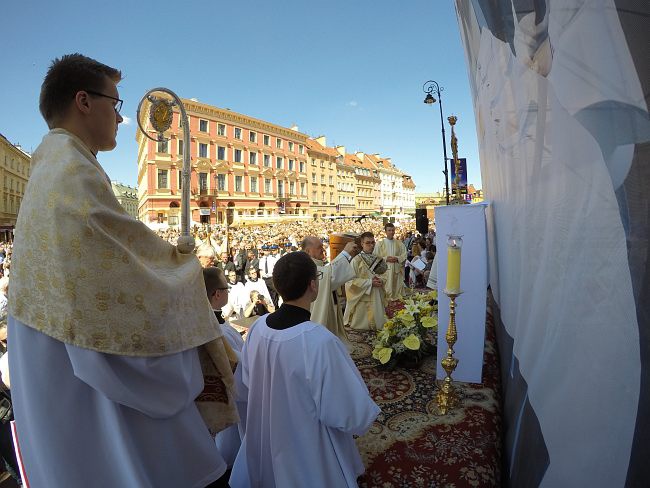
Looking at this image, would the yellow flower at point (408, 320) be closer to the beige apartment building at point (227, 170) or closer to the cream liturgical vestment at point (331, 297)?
the cream liturgical vestment at point (331, 297)

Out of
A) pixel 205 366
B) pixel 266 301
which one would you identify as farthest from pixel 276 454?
pixel 266 301

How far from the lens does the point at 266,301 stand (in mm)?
7066

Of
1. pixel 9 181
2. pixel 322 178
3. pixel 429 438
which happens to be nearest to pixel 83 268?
pixel 429 438

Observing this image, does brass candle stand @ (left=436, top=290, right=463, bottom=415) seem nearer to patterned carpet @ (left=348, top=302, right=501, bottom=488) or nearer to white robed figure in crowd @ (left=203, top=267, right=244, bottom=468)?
patterned carpet @ (left=348, top=302, right=501, bottom=488)

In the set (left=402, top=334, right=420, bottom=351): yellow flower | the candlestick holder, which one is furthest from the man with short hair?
the candlestick holder

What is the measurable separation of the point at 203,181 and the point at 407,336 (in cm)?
4607

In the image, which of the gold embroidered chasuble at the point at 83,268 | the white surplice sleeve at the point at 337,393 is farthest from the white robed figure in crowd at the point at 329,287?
the gold embroidered chasuble at the point at 83,268

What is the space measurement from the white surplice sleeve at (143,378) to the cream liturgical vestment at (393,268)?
657cm

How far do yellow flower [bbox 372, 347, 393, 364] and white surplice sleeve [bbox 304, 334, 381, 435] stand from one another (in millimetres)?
1771

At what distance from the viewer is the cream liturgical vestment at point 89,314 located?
911mm

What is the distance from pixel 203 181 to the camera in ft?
149

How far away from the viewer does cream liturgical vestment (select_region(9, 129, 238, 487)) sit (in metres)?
0.91

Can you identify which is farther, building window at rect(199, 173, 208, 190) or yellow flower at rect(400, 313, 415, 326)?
building window at rect(199, 173, 208, 190)

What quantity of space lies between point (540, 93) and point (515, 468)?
1932 mm
